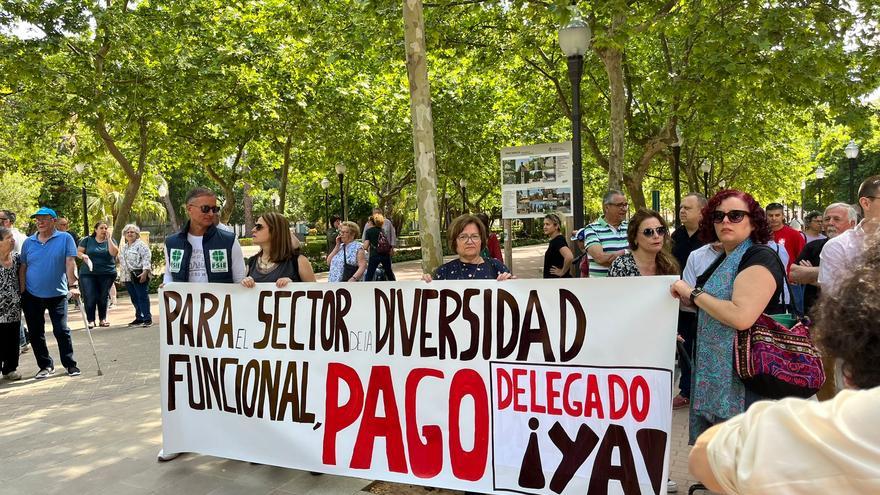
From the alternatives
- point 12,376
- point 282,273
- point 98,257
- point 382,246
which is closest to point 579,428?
point 282,273

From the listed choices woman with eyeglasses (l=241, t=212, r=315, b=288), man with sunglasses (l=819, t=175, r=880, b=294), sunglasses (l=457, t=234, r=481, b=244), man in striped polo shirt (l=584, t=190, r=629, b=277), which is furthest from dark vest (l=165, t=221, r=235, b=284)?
man with sunglasses (l=819, t=175, r=880, b=294)

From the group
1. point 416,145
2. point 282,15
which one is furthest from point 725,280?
point 282,15

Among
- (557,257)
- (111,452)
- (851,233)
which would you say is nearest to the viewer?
(851,233)

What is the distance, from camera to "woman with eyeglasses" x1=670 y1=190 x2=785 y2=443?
2775mm

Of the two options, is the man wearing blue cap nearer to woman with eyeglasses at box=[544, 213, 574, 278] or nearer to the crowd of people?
the crowd of people

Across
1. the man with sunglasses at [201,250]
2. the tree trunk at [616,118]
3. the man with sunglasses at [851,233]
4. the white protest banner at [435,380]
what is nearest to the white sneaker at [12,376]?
the man with sunglasses at [201,250]

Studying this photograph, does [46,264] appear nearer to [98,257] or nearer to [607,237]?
[98,257]

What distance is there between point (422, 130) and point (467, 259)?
130 centimetres

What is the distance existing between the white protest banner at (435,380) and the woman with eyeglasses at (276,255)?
0.29 metres

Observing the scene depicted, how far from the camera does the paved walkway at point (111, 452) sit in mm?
4027

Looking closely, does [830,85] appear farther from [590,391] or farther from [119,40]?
[119,40]

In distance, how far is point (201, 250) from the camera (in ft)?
15.5

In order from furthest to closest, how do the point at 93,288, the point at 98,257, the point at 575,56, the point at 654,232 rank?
the point at 93,288
the point at 98,257
the point at 575,56
the point at 654,232

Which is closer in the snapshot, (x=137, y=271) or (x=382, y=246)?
(x=137, y=271)
